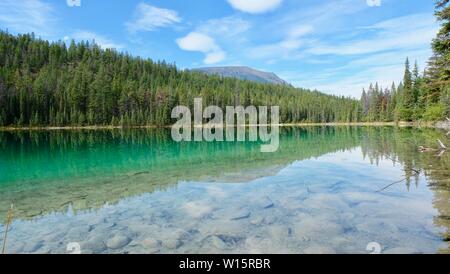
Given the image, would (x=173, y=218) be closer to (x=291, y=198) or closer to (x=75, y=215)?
(x=75, y=215)

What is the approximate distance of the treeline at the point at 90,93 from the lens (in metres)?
90.4

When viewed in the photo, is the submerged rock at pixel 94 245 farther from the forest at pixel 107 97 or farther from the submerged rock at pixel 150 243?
the forest at pixel 107 97

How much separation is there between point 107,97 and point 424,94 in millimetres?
96641

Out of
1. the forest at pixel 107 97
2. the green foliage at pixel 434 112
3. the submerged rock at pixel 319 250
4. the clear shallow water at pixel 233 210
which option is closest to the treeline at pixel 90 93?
the forest at pixel 107 97

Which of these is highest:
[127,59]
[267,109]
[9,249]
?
[127,59]

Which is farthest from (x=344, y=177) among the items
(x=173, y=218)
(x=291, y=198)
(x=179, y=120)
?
(x=179, y=120)

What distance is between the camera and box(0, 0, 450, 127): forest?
3295 inches

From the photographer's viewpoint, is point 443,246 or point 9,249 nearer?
point 443,246

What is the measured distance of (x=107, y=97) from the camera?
332ft

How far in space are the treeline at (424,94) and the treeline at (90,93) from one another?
21864 mm

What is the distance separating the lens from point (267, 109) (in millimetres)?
131875

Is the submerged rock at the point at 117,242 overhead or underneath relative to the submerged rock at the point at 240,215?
underneath

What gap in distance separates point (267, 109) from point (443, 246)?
126 meters

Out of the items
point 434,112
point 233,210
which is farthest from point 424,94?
point 434,112
